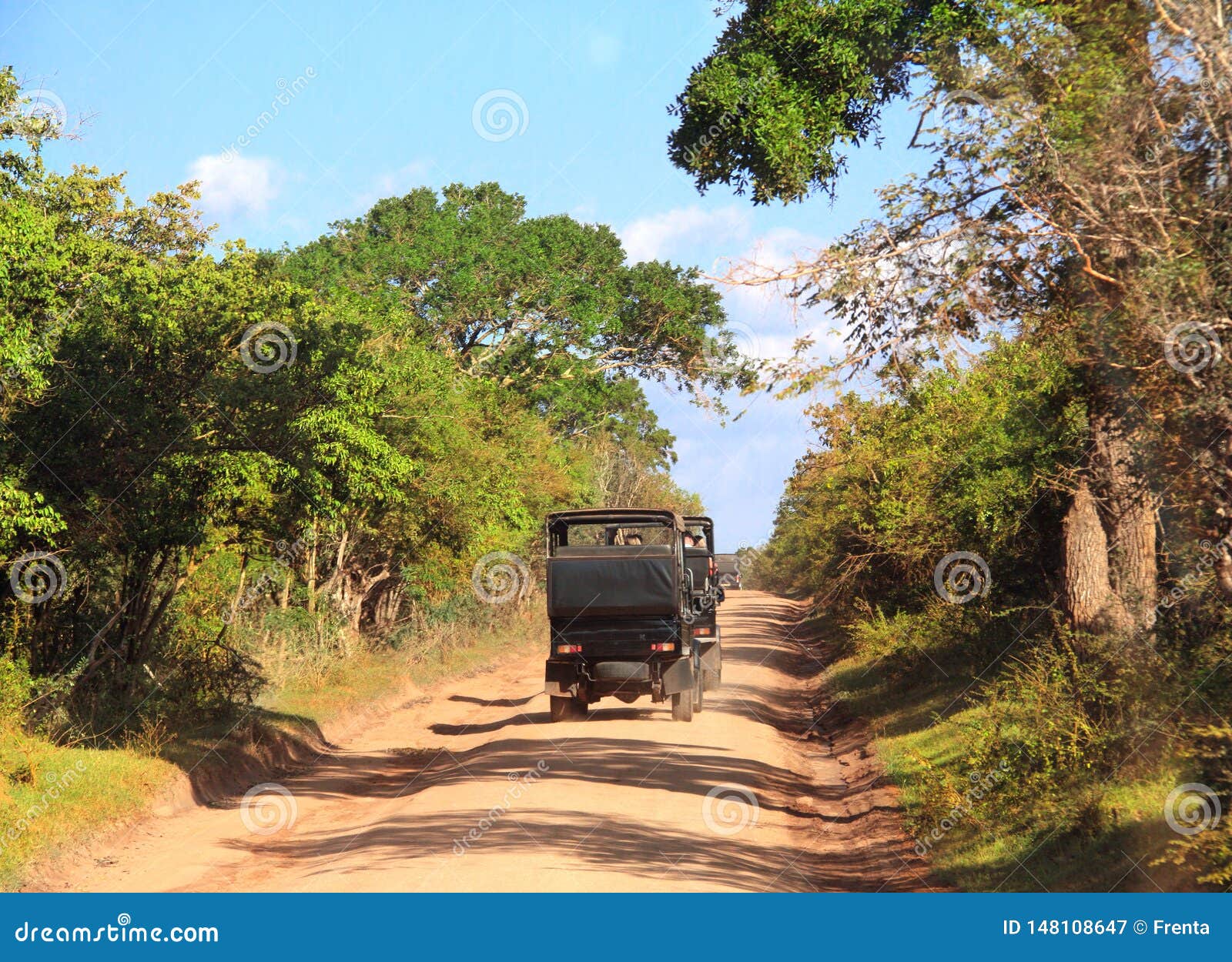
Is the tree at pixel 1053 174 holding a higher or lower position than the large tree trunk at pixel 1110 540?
higher

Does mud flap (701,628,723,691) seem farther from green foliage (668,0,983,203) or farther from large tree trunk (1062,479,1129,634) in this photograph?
green foliage (668,0,983,203)

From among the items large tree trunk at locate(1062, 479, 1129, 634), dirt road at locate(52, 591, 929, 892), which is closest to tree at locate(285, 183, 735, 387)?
dirt road at locate(52, 591, 929, 892)

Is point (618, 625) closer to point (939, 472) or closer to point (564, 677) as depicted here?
point (564, 677)

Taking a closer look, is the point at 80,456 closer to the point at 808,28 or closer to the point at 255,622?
the point at 808,28

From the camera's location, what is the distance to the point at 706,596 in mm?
24188

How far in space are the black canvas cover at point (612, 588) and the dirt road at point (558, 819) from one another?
192cm

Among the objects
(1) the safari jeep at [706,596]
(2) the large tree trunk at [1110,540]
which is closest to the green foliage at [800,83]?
(2) the large tree trunk at [1110,540]

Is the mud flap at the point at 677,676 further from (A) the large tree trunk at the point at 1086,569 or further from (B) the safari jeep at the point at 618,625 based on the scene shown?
(A) the large tree trunk at the point at 1086,569

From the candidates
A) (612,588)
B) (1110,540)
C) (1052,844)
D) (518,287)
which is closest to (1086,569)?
(1110,540)

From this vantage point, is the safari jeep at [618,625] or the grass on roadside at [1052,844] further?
the safari jeep at [618,625]

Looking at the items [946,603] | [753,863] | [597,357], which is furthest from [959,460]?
[597,357]

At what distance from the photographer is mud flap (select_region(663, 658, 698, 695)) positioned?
19.5 meters

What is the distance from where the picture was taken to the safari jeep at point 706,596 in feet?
78.6

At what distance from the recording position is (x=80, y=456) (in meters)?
13.9
